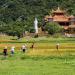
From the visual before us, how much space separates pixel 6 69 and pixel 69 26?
68.4 metres

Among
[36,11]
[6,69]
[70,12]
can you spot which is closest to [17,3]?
[36,11]

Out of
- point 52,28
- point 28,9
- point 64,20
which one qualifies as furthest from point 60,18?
point 28,9

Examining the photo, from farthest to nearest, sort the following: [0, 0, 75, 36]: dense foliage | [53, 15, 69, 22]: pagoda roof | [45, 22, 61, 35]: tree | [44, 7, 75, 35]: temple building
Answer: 1. [0, 0, 75, 36]: dense foliage
2. [53, 15, 69, 22]: pagoda roof
3. [44, 7, 75, 35]: temple building
4. [45, 22, 61, 35]: tree

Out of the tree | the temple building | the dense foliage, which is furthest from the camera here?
the dense foliage

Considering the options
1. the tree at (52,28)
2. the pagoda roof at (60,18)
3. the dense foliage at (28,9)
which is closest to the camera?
the tree at (52,28)

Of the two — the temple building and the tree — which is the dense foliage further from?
the tree

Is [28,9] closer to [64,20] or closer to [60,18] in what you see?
[60,18]

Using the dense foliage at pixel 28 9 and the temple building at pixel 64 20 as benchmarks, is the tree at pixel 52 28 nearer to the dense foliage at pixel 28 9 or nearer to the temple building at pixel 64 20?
the temple building at pixel 64 20

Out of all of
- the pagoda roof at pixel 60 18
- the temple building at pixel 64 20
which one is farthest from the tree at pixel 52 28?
the pagoda roof at pixel 60 18

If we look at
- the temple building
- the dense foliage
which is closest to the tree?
the temple building

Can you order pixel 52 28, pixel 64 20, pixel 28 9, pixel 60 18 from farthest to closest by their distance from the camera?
pixel 28 9
pixel 60 18
pixel 64 20
pixel 52 28

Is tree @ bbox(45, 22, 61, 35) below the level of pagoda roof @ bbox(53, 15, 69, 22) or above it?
below

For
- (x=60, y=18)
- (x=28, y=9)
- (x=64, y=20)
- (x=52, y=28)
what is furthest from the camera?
(x=28, y=9)

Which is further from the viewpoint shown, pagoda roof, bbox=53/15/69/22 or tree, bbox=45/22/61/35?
pagoda roof, bbox=53/15/69/22
